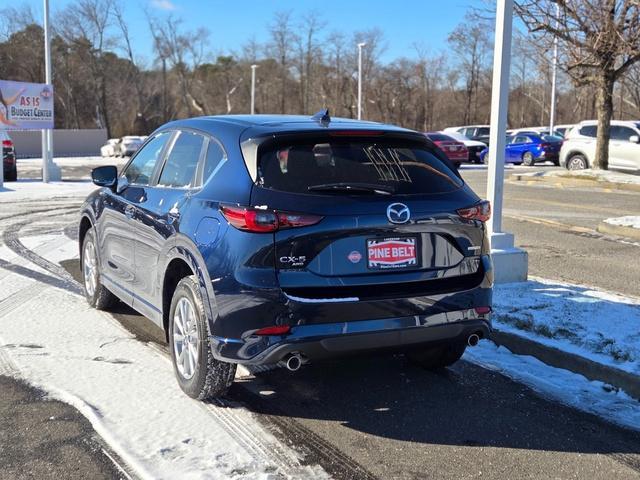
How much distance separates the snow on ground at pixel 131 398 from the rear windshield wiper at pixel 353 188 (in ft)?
4.52

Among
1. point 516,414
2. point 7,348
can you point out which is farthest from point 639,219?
point 7,348

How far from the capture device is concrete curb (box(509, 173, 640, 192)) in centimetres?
1858

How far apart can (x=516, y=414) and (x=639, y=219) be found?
27.4 ft

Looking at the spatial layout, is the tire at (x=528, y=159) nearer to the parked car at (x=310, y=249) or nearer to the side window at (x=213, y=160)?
the parked car at (x=310, y=249)

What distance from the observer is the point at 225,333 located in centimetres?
377

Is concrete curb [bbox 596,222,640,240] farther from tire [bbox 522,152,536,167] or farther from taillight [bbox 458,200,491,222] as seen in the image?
tire [bbox 522,152,536,167]

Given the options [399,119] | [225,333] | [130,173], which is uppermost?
[399,119]

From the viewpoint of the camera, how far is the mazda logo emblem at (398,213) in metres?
3.83

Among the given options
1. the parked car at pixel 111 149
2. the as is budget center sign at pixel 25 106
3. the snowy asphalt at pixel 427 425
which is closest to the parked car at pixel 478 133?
the parked car at pixel 111 149

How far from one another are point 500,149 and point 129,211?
359cm

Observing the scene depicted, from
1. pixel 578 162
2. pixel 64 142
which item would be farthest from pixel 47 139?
pixel 64 142

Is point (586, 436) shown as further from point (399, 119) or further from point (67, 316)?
point (399, 119)

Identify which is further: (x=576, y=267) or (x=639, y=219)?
(x=639, y=219)

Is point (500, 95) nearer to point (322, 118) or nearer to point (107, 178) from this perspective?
point (322, 118)
